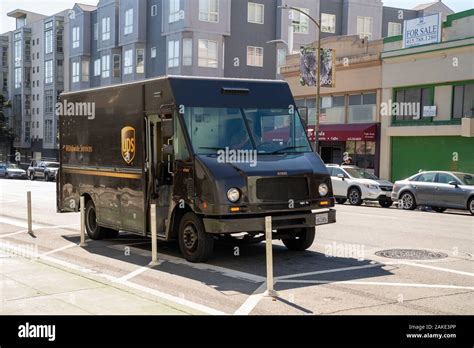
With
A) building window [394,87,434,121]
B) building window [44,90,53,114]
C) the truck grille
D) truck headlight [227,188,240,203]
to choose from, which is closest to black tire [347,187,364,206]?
building window [394,87,434,121]

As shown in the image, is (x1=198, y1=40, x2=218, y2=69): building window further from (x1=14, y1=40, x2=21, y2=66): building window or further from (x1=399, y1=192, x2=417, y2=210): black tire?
(x1=14, y1=40, x2=21, y2=66): building window

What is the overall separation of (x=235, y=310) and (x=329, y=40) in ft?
102

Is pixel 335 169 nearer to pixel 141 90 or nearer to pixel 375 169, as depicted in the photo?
pixel 375 169

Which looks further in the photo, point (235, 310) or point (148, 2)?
point (148, 2)

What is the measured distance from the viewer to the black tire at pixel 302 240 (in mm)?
10953

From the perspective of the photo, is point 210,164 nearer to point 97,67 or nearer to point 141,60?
point 141,60

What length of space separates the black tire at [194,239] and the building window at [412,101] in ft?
74.3

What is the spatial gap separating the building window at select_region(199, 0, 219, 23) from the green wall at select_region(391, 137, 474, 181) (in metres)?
21.2

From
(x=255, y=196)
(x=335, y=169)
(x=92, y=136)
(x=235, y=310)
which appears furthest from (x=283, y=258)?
(x=335, y=169)

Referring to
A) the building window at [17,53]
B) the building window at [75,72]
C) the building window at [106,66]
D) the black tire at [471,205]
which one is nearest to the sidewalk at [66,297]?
the black tire at [471,205]

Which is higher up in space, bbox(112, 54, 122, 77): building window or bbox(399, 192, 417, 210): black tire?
bbox(112, 54, 122, 77): building window

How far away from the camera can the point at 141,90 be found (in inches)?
437

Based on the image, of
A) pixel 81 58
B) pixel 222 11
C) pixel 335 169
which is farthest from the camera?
pixel 81 58

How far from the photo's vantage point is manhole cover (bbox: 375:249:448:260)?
1055cm
